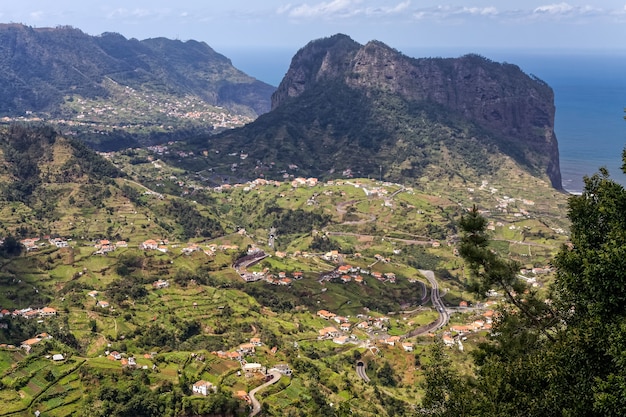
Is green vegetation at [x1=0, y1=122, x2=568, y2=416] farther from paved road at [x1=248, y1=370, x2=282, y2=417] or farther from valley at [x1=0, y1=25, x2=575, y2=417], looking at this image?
paved road at [x1=248, y1=370, x2=282, y2=417]

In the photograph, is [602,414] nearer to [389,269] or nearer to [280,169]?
[389,269]

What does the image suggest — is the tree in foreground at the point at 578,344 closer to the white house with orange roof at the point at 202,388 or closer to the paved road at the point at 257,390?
the paved road at the point at 257,390

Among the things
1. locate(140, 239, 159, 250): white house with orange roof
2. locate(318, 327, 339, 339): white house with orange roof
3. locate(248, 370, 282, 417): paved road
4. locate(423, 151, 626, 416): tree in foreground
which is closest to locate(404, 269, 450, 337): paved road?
locate(318, 327, 339, 339): white house with orange roof

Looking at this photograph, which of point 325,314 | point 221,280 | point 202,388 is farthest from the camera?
point 221,280

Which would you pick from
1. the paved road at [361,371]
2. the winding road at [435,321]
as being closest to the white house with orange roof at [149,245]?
the paved road at [361,371]

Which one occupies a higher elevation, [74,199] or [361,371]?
[74,199]

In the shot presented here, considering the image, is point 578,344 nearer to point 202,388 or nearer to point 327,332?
point 202,388

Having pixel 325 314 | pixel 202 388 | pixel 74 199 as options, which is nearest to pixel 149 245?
pixel 74 199

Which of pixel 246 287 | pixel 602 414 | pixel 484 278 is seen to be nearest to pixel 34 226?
pixel 246 287
